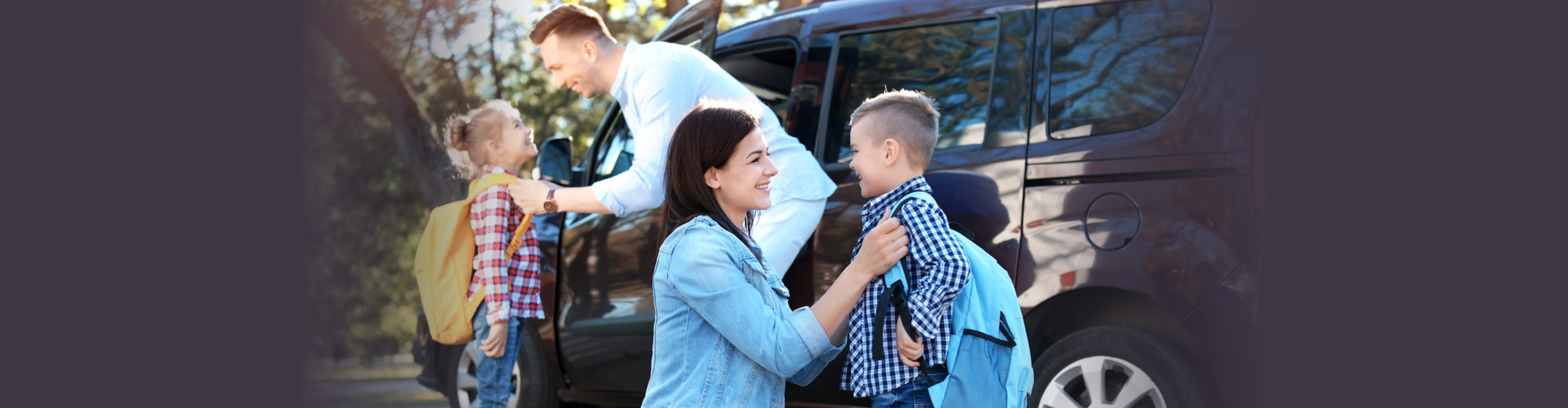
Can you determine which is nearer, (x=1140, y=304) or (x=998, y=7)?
(x=1140, y=304)

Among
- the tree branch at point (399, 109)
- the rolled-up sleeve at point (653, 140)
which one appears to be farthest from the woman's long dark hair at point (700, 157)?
the tree branch at point (399, 109)

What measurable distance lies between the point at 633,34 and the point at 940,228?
7.79 metres

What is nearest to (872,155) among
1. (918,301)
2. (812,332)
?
(918,301)

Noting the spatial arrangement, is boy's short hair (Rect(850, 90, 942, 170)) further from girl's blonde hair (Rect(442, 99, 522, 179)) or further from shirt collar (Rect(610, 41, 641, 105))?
girl's blonde hair (Rect(442, 99, 522, 179))

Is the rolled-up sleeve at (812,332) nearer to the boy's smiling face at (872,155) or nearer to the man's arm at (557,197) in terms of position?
the boy's smiling face at (872,155)

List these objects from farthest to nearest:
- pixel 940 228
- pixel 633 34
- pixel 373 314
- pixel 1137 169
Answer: pixel 373 314, pixel 633 34, pixel 1137 169, pixel 940 228

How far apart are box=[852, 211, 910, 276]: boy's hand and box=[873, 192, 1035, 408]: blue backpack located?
0.75 feet

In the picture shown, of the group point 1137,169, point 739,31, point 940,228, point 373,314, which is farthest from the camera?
point 373,314

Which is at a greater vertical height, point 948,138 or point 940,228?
point 948,138

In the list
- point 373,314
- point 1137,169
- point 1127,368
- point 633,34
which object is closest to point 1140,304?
point 1127,368

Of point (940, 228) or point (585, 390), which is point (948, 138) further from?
point (585, 390)

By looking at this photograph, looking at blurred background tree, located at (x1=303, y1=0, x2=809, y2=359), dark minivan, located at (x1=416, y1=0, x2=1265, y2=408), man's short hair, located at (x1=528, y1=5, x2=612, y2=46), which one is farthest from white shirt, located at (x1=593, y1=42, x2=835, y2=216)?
blurred background tree, located at (x1=303, y1=0, x2=809, y2=359)

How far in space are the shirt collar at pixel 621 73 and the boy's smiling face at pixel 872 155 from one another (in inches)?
39.7

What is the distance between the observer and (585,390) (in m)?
4.43
